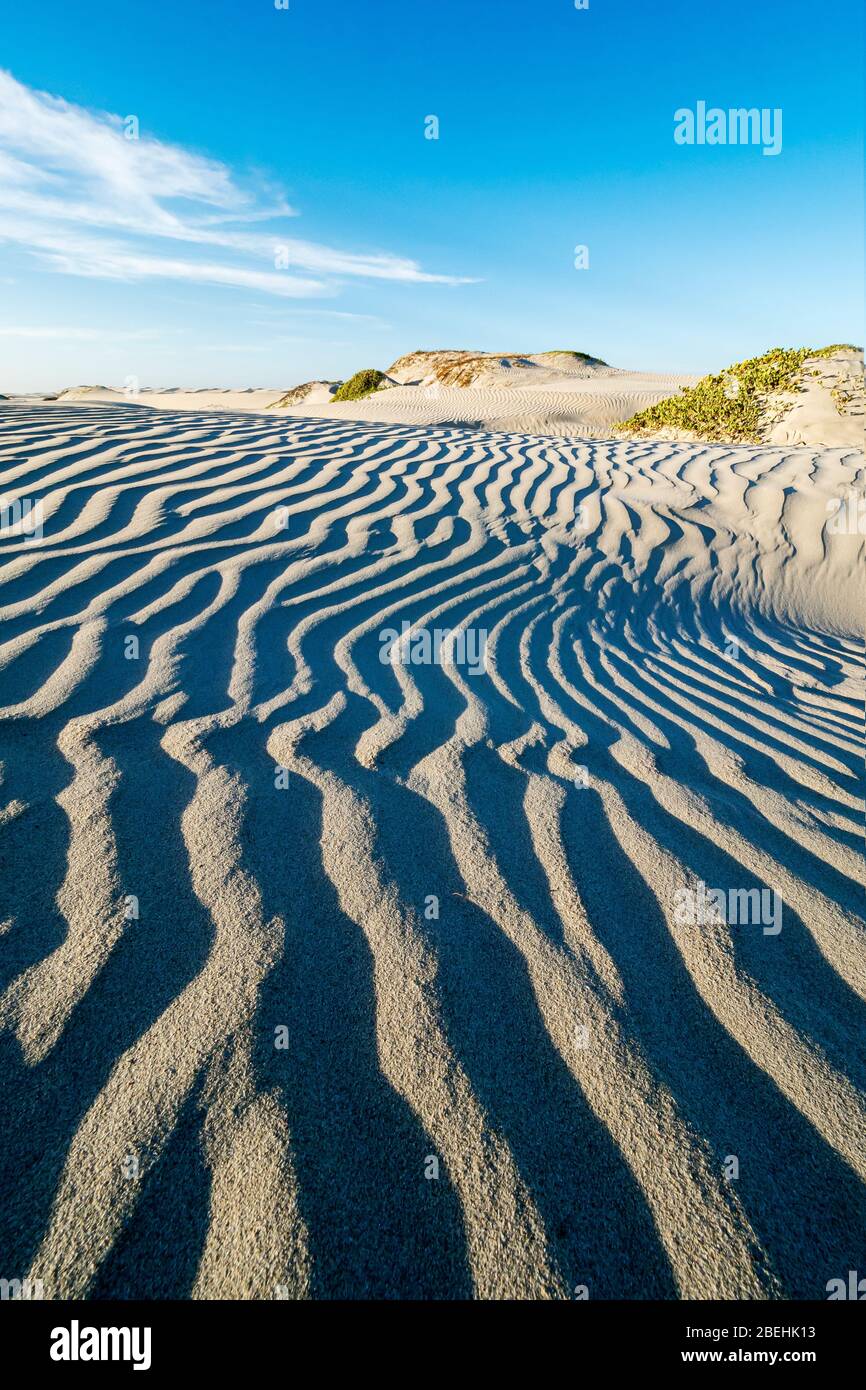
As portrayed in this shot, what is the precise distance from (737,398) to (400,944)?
1373cm

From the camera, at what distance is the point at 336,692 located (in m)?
2.58

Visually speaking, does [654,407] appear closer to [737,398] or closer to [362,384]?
[737,398]

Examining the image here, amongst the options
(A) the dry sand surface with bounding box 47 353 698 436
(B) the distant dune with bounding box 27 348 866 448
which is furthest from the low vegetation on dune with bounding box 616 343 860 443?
(A) the dry sand surface with bounding box 47 353 698 436

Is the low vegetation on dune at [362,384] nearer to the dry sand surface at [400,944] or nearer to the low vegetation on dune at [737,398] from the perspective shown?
the low vegetation on dune at [737,398]

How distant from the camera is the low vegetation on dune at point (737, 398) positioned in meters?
12.2

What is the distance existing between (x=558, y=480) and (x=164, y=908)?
4921mm

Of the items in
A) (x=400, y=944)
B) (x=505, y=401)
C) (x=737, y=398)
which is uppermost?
(x=505, y=401)

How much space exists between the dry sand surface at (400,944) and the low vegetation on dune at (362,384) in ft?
64.0

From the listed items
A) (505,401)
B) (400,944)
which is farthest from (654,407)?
(400,944)

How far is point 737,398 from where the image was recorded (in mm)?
12641

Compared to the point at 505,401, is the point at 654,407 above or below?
below

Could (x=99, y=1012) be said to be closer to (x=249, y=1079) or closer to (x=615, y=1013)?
(x=249, y=1079)

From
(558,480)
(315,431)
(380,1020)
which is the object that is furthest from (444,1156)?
(315,431)

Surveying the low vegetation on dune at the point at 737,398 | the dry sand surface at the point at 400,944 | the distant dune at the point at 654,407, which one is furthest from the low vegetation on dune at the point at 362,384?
the dry sand surface at the point at 400,944
